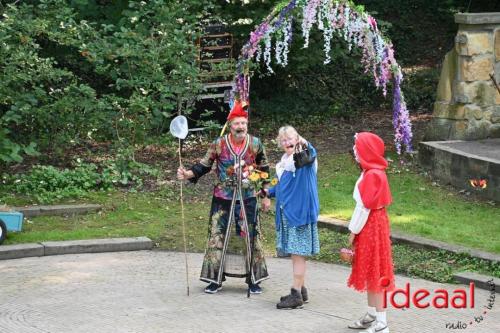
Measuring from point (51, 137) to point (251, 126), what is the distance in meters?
4.36

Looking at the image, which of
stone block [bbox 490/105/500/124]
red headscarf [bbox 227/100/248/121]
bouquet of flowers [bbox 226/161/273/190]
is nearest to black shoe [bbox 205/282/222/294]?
bouquet of flowers [bbox 226/161/273/190]

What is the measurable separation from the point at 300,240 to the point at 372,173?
1.10 m

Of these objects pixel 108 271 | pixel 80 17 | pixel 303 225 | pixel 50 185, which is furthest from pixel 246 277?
pixel 80 17

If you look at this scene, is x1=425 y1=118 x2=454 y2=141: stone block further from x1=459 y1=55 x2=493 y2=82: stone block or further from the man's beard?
the man's beard

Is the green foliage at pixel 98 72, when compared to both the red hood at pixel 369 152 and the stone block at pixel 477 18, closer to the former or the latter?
the stone block at pixel 477 18

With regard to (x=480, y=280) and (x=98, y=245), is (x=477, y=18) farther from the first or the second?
(x=98, y=245)

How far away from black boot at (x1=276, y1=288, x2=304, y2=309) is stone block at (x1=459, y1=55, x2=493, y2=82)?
21.0 ft

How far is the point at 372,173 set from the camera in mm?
7980

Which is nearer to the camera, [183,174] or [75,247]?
[183,174]

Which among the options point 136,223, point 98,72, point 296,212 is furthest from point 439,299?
point 98,72

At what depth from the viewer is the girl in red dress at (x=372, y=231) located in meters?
7.96

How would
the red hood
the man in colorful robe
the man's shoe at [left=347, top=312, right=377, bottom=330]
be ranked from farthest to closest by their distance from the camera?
the man in colorful robe, the man's shoe at [left=347, top=312, right=377, bottom=330], the red hood

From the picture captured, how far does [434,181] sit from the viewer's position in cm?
1343

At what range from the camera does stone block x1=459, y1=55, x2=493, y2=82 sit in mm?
14031
